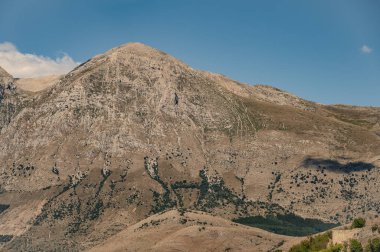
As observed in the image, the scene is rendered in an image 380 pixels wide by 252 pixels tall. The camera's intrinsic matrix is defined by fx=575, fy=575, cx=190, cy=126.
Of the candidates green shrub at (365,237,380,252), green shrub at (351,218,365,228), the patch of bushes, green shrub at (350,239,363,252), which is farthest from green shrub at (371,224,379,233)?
the patch of bushes

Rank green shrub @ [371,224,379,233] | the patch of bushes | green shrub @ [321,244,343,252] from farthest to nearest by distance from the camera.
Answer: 1. the patch of bushes
2. green shrub @ [371,224,379,233]
3. green shrub @ [321,244,343,252]

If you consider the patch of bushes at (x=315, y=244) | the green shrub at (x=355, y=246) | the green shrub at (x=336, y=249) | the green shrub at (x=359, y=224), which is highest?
the green shrub at (x=359, y=224)

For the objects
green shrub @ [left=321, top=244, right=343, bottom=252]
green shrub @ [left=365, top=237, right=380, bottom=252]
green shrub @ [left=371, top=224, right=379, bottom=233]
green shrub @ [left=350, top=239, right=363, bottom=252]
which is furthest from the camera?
green shrub @ [left=371, top=224, right=379, bottom=233]

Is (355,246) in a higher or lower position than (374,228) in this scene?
lower

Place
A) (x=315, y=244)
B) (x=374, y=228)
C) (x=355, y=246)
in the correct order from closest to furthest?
(x=355, y=246) < (x=374, y=228) < (x=315, y=244)

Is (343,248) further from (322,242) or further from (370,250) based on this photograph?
(322,242)

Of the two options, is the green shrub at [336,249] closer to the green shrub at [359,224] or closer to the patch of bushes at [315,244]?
the patch of bushes at [315,244]

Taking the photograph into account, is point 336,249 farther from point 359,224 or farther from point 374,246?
point 359,224

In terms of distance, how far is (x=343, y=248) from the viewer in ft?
484

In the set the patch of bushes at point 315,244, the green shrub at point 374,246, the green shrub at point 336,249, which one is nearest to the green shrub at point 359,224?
the patch of bushes at point 315,244

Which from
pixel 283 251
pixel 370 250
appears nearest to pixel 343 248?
pixel 370 250

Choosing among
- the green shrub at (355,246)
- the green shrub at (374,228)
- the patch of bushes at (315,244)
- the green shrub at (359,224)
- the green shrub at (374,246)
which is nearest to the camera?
the green shrub at (374,246)

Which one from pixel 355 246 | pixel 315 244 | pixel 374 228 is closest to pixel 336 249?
pixel 355 246

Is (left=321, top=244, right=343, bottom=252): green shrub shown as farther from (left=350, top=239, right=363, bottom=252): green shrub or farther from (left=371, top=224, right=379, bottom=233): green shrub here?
(left=371, top=224, right=379, bottom=233): green shrub
